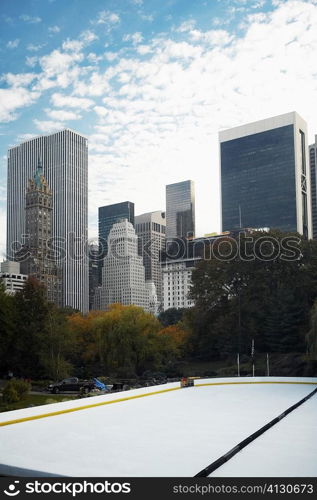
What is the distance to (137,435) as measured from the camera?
1445cm

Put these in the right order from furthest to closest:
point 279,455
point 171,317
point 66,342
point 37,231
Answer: point 37,231, point 171,317, point 66,342, point 279,455

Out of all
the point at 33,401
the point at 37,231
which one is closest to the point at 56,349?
the point at 33,401

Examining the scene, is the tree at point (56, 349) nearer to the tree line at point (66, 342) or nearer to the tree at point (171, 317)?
the tree line at point (66, 342)

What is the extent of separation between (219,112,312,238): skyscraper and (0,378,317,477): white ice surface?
6447 inches

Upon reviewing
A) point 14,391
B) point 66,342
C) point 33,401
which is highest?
point 66,342

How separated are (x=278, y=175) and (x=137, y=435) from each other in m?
184

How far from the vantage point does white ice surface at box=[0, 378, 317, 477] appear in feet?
35.1

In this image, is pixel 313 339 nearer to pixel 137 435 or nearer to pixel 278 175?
pixel 137 435

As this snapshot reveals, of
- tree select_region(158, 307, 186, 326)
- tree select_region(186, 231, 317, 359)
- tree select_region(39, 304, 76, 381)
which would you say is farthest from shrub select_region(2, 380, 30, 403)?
tree select_region(158, 307, 186, 326)

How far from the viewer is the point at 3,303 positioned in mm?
48844

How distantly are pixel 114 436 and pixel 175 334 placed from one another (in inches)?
1876

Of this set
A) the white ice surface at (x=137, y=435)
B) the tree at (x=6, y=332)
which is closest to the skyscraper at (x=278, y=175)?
the tree at (x=6, y=332)

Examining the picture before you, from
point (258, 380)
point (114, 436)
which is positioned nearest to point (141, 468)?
point (114, 436)

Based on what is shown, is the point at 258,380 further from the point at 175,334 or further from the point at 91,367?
the point at 175,334
